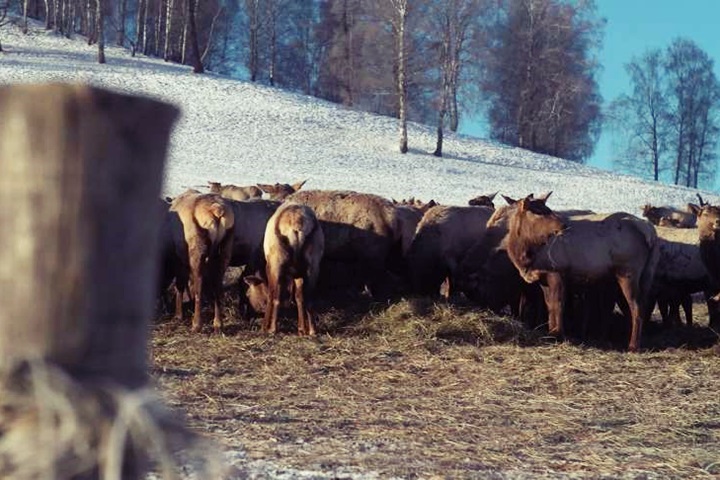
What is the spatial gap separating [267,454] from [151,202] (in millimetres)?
4216

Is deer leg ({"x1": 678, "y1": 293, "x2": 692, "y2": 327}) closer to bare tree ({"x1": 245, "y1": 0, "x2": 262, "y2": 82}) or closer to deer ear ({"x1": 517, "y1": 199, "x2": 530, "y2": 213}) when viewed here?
deer ear ({"x1": 517, "y1": 199, "x2": 530, "y2": 213})

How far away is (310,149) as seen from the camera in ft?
133


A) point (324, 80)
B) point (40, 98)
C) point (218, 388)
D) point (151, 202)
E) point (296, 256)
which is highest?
point (324, 80)

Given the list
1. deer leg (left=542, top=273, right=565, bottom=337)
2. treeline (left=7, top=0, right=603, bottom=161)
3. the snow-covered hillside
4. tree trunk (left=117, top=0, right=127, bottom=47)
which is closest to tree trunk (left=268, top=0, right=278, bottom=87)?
treeline (left=7, top=0, right=603, bottom=161)

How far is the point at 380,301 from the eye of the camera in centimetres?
1341

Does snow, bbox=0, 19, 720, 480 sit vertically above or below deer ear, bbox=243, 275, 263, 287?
above

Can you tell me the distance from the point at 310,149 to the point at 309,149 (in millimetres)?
51

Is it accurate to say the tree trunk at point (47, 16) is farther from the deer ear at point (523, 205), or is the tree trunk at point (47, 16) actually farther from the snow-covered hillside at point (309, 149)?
the deer ear at point (523, 205)

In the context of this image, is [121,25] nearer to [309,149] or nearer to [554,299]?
[309,149]

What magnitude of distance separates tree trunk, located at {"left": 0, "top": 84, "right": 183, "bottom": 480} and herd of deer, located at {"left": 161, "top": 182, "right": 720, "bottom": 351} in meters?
10.1

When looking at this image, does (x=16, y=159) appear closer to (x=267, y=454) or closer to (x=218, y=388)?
(x=267, y=454)

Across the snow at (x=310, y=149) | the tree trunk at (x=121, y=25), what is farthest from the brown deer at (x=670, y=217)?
the tree trunk at (x=121, y=25)

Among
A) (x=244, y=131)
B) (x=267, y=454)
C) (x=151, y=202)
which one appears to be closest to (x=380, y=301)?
(x=267, y=454)

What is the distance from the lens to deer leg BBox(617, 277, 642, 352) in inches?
497
